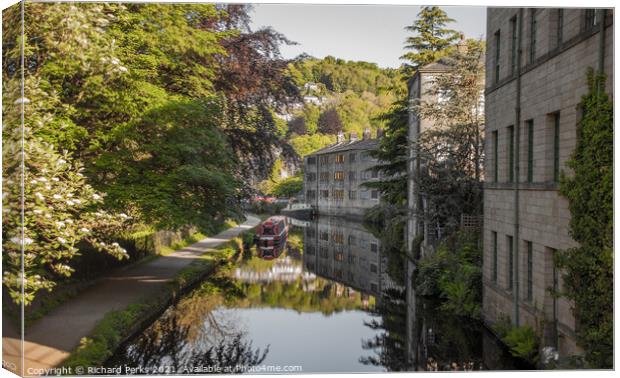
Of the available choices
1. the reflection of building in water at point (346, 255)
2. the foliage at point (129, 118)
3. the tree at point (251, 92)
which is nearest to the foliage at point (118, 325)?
the foliage at point (129, 118)

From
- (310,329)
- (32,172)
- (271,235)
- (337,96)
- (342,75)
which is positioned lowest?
(310,329)

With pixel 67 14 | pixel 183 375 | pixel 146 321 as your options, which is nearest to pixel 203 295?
pixel 146 321

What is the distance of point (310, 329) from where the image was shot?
14977 mm

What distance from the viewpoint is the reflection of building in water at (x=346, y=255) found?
22000mm

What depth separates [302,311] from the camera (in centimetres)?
1697

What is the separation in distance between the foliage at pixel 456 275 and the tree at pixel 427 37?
17.7 feet

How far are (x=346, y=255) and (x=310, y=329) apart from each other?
12.3 m

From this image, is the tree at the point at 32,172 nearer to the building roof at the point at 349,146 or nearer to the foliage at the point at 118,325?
the foliage at the point at 118,325

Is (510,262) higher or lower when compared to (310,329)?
higher

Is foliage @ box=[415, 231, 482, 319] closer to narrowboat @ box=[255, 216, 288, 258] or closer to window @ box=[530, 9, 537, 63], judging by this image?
window @ box=[530, 9, 537, 63]

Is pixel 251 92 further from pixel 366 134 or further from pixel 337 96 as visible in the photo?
pixel 366 134

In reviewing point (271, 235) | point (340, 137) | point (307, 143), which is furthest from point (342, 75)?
point (271, 235)

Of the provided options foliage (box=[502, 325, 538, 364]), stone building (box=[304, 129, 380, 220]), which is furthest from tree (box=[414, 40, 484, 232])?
foliage (box=[502, 325, 538, 364])

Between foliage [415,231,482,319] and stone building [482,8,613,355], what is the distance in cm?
114
